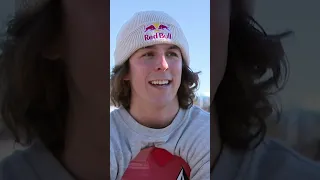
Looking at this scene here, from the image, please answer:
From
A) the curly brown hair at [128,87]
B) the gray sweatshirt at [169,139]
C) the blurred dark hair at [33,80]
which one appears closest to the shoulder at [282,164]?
the gray sweatshirt at [169,139]

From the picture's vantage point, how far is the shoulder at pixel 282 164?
2289 mm

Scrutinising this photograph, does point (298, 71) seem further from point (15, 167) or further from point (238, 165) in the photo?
point (15, 167)

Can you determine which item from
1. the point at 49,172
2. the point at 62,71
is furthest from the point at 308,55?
the point at 49,172

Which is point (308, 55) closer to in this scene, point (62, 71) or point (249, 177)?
point (249, 177)

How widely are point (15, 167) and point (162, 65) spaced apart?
0.86 meters

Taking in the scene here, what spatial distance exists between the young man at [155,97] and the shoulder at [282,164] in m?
0.31

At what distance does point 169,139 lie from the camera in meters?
→ 2.13

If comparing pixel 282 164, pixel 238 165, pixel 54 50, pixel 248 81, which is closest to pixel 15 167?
pixel 54 50

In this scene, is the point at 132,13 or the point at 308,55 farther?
the point at 308,55

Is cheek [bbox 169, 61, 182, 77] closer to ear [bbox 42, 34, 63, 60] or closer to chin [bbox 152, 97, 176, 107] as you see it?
chin [bbox 152, 97, 176, 107]

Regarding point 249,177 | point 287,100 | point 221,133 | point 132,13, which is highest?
point 132,13

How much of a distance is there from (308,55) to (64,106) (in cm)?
116

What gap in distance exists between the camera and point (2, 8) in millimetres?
2186

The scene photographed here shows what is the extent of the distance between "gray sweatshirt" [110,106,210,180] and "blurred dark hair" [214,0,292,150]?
135 millimetres
